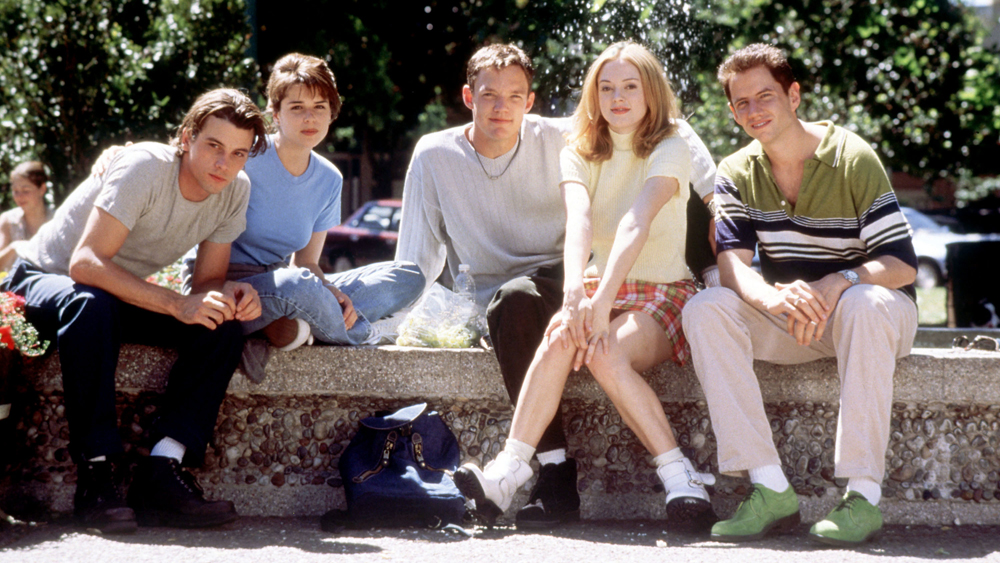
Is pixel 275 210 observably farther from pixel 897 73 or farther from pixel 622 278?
pixel 897 73

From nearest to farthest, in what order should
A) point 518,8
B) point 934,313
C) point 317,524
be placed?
point 317,524 < point 518,8 < point 934,313

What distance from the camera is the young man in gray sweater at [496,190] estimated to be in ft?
13.6

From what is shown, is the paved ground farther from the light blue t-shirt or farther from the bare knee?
the light blue t-shirt

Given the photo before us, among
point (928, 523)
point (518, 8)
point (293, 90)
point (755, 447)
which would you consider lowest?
point (928, 523)

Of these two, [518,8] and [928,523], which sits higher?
[518,8]

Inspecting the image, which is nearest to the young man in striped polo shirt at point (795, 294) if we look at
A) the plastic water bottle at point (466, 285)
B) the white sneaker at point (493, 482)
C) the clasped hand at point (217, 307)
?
the white sneaker at point (493, 482)

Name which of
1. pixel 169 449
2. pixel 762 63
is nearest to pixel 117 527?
pixel 169 449

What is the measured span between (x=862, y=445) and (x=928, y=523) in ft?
2.29

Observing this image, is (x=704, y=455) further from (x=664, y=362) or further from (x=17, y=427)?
(x=17, y=427)

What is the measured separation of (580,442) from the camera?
3.85 meters

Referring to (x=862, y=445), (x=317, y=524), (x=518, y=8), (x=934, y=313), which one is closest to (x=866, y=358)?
(x=862, y=445)

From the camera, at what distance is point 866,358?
3.27m

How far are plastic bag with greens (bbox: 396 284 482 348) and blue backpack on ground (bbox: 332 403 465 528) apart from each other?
1.12ft

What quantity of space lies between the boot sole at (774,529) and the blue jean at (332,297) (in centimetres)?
159
